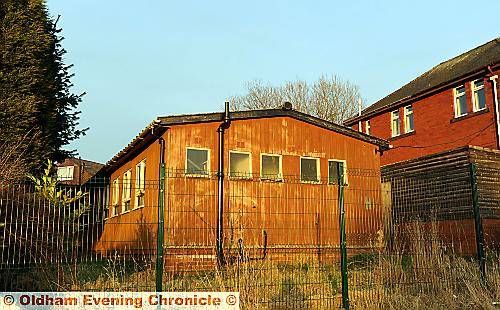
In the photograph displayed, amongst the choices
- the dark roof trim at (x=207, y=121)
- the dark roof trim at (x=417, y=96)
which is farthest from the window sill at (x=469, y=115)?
the dark roof trim at (x=207, y=121)

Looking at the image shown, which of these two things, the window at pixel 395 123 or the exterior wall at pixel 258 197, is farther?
the window at pixel 395 123

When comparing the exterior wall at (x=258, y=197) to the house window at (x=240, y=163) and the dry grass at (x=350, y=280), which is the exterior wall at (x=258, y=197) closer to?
the house window at (x=240, y=163)

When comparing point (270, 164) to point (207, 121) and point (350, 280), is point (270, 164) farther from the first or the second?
point (350, 280)

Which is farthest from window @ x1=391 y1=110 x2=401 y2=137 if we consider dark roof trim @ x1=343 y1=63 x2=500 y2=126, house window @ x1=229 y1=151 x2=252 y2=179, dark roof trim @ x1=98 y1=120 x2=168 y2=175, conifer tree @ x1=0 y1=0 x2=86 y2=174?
conifer tree @ x1=0 y1=0 x2=86 y2=174

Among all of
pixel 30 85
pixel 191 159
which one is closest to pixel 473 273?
pixel 191 159

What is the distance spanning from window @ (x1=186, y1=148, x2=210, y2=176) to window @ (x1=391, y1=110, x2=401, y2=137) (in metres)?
15.1

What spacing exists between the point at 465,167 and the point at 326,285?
9565mm

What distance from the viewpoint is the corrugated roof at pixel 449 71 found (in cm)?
2060

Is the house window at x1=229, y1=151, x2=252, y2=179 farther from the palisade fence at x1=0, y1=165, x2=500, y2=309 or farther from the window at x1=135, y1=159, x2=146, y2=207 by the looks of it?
the palisade fence at x1=0, y1=165, x2=500, y2=309

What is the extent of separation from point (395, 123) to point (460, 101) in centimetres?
464

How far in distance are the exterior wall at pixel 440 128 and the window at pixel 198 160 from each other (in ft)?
40.2

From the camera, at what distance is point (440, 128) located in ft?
72.7

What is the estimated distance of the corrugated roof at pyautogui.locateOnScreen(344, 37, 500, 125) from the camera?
811 inches

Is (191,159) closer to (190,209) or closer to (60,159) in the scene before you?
(190,209)
